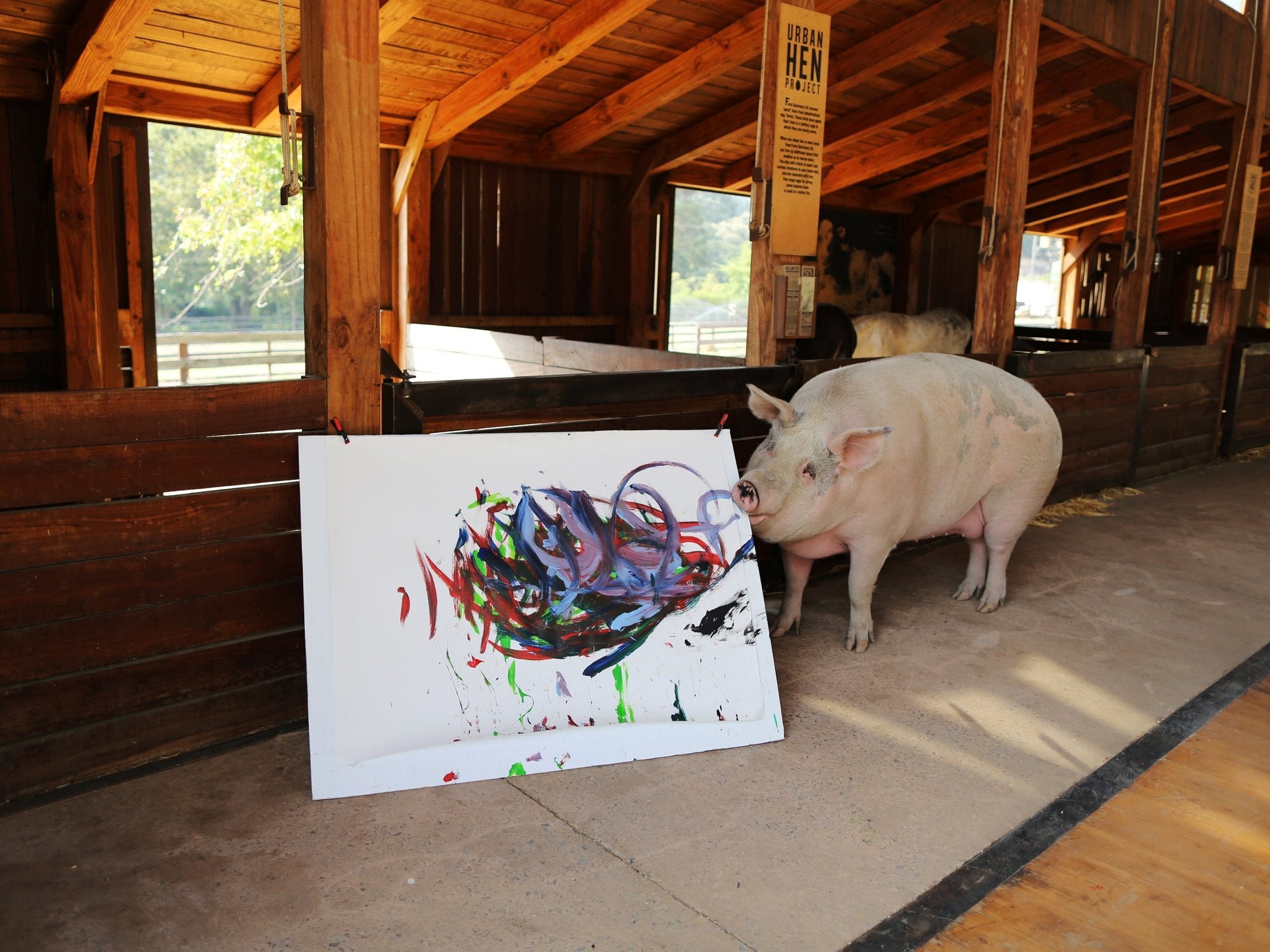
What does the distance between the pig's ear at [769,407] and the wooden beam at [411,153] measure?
4094 mm

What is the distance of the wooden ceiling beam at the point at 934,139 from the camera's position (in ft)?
23.1

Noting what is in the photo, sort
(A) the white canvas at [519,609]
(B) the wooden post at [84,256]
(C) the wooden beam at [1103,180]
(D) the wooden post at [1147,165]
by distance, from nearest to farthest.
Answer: (A) the white canvas at [519,609]
(B) the wooden post at [84,256]
(D) the wooden post at [1147,165]
(C) the wooden beam at [1103,180]

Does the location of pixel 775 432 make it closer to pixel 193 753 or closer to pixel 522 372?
pixel 193 753

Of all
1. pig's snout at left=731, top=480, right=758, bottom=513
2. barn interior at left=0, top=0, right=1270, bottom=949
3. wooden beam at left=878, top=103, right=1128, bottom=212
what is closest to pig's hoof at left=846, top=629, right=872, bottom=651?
barn interior at left=0, top=0, right=1270, bottom=949

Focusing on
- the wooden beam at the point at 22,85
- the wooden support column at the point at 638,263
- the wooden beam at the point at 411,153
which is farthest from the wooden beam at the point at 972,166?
the wooden beam at the point at 22,85

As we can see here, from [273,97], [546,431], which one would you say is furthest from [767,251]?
[273,97]

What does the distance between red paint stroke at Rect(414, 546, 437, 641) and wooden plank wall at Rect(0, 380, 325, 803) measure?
375 mm

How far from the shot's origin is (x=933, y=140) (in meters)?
8.27

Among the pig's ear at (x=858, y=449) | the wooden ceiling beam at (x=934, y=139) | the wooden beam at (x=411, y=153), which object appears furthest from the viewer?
the wooden ceiling beam at (x=934, y=139)

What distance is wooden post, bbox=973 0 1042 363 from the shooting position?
4691 millimetres

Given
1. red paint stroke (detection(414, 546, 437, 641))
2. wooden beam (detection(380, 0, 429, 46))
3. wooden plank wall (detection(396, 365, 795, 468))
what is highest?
wooden beam (detection(380, 0, 429, 46))

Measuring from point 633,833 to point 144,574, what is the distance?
1.32 metres

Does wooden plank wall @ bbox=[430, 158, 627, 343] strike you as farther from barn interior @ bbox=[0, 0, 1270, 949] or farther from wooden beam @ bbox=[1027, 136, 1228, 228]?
wooden beam @ bbox=[1027, 136, 1228, 228]

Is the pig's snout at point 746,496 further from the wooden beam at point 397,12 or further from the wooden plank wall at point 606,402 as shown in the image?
the wooden beam at point 397,12
